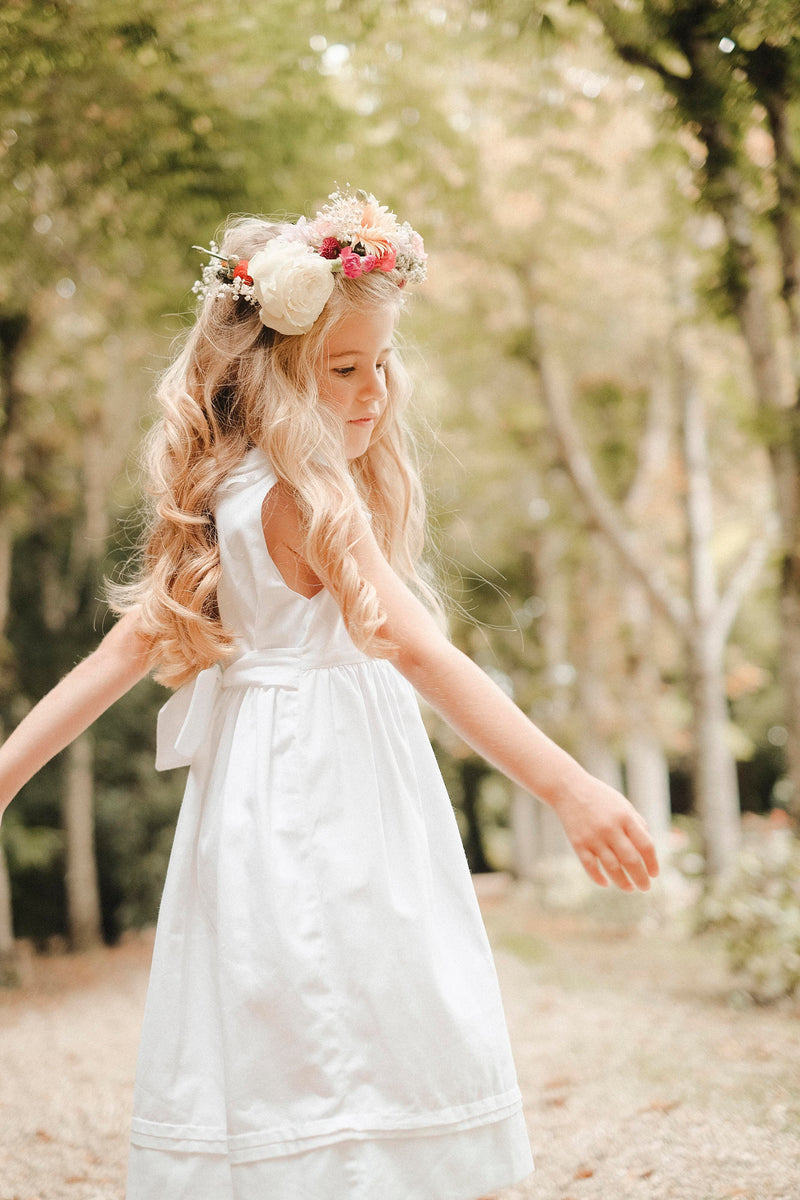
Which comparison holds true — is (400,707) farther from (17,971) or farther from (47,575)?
(47,575)

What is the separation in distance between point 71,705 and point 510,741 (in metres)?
0.84

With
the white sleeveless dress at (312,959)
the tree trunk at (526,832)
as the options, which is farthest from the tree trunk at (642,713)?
the white sleeveless dress at (312,959)

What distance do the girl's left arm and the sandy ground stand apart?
650 millimetres

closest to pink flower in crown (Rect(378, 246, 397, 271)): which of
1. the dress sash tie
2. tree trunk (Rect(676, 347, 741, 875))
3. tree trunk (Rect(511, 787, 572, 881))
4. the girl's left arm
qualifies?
the girl's left arm

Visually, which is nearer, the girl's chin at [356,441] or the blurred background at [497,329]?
the girl's chin at [356,441]

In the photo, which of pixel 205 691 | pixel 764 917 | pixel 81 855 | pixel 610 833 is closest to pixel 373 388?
pixel 205 691

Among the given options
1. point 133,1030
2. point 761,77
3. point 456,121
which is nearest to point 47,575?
point 133,1030

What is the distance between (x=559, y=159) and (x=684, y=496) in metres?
2.85

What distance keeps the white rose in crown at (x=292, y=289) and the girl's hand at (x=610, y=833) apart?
100cm

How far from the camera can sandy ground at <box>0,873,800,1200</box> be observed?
9.99 feet

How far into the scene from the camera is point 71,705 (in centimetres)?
199

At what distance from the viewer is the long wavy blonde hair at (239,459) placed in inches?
73.6

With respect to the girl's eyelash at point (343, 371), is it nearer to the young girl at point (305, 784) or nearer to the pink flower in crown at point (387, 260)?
the young girl at point (305, 784)

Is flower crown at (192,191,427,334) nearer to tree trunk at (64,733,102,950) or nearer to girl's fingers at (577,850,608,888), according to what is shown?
girl's fingers at (577,850,608,888)
